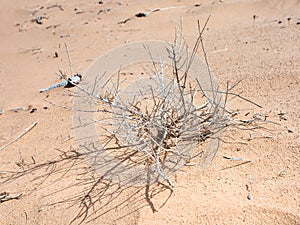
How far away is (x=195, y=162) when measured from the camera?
1.56 m

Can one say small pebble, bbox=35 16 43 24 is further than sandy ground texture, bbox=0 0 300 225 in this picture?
Yes

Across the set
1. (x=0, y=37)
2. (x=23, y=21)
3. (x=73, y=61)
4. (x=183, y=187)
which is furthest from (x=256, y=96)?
(x=23, y=21)

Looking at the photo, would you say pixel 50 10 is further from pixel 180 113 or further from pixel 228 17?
pixel 180 113

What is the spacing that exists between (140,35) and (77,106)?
1.52 metres

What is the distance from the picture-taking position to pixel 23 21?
4.96 meters

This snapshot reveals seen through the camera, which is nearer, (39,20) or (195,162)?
(195,162)

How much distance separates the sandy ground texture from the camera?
1.35 meters

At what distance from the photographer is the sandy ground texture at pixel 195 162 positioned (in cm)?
135

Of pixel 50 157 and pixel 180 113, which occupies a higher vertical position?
pixel 180 113

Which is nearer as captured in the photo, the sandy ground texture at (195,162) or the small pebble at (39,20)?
the sandy ground texture at (195,162)

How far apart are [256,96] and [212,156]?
603 millimetres

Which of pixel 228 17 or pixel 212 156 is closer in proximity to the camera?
pixel 212 156

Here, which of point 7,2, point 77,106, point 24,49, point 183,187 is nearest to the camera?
point 183,187

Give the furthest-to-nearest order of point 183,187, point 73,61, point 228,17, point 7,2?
point 7,2 < point 228,17 < point 73,61 < point 183,187
